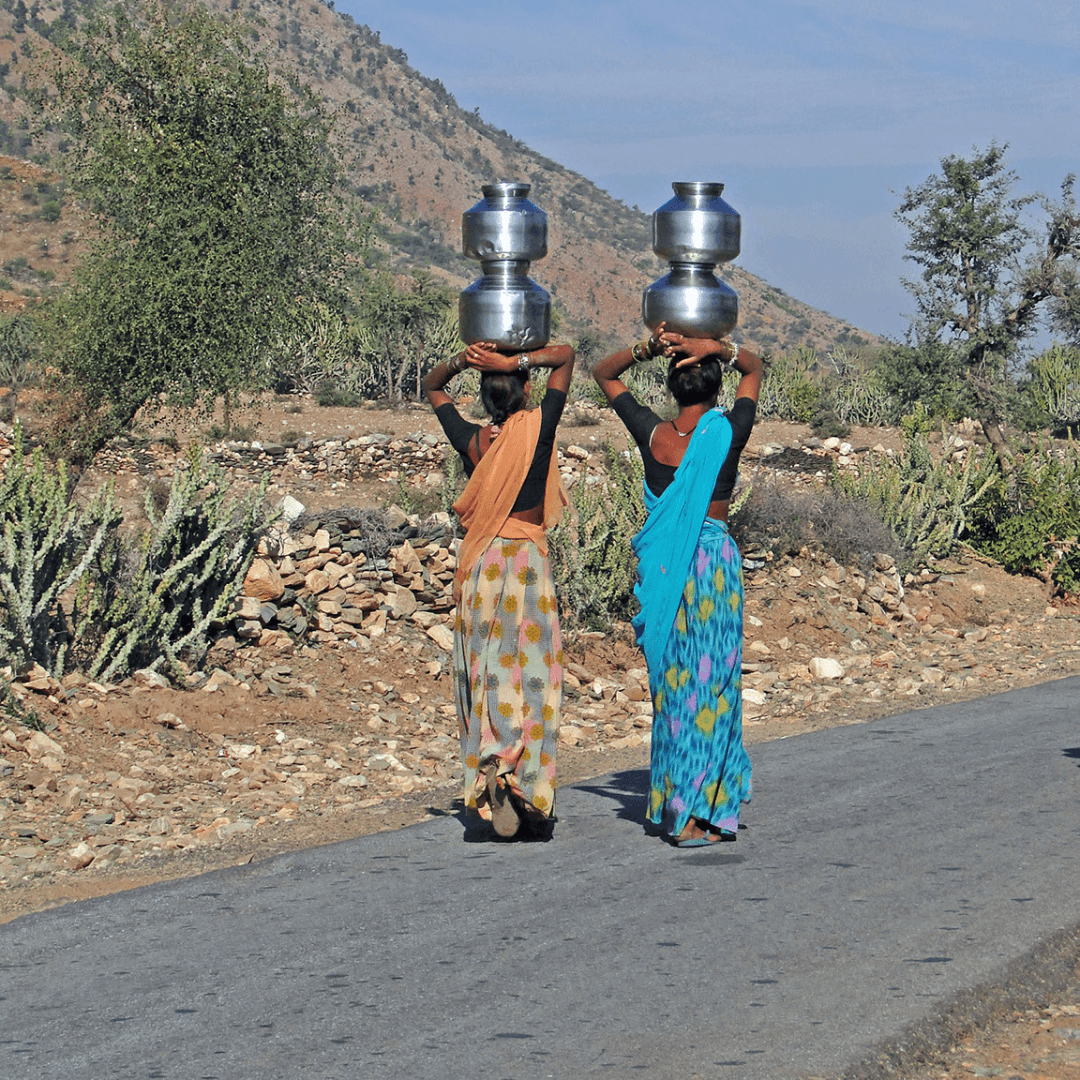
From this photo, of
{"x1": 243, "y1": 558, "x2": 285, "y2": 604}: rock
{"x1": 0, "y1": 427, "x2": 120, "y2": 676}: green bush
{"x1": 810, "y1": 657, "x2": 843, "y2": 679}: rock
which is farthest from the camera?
{"x1": 810, "y1": 657, "x2": 843, "y2": 679}: rock

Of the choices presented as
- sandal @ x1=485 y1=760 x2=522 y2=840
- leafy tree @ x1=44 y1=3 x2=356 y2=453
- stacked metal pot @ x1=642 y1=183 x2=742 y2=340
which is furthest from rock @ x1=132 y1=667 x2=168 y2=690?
leafy tree @ x1=44 y1=3 x2=356 y2=453

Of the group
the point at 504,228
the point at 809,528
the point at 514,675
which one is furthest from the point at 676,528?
the point at 809,528

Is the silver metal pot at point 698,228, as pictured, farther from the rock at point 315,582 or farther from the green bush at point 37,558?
the rock at point 315,582

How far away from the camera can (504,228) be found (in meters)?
5.91

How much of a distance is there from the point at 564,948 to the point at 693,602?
178 cm

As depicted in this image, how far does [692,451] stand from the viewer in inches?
225

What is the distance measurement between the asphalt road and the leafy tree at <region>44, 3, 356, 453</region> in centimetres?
1055

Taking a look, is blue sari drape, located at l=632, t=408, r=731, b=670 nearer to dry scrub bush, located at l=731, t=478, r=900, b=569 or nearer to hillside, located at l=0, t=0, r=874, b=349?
dry scrub bush, located at l=731, t=478, r=900, b=569

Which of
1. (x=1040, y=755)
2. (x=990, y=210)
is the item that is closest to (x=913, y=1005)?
(x=1040, y=755)

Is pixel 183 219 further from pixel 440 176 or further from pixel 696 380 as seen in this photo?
pixel 440 176

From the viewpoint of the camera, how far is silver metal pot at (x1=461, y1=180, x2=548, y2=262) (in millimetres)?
5910

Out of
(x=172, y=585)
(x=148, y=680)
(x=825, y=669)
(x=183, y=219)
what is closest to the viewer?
(x=148, y=680)

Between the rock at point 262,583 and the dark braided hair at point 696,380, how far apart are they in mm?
5020

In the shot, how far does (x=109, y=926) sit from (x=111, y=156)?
12.7 metres
